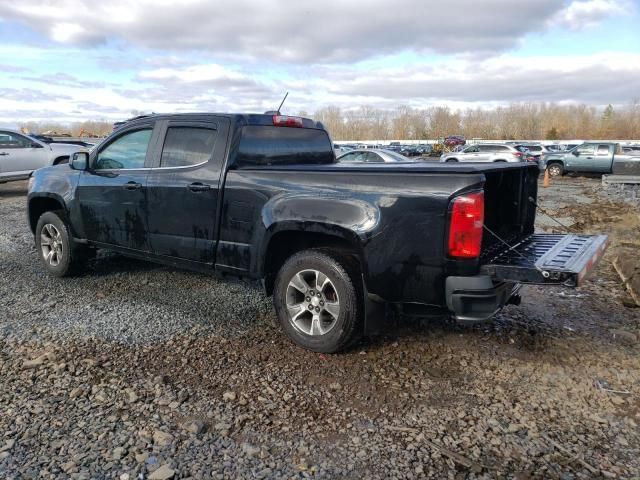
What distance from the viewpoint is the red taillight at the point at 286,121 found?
482 cm

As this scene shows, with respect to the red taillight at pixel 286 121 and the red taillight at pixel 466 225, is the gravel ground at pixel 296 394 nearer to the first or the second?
the red taillight at pixel 466 225

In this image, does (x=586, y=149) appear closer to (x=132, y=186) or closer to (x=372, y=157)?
(x=372, y=157)

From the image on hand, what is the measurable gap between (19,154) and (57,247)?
9293mm

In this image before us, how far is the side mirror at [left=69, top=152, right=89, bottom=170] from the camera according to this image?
5.48 metres

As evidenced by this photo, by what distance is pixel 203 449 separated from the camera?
2.76 meters

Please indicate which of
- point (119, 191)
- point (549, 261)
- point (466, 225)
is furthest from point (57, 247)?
point (549, 261)

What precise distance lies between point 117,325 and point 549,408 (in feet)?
11.0

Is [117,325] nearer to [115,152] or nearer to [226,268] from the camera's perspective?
[226,268]

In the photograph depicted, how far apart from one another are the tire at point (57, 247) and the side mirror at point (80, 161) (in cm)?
64

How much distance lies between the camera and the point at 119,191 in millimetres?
5086

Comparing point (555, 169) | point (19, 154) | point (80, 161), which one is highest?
point (80, 161)

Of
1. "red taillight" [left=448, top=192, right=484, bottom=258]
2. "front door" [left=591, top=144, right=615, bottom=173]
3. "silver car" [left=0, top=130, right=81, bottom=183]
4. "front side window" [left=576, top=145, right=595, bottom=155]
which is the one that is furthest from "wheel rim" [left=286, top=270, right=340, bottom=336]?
"front side window" [left=576, top=145, right=595, bottom=155]

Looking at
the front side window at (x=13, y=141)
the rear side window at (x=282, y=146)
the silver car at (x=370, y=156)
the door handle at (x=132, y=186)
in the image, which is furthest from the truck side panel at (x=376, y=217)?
the silver car at (x=370, y=156)

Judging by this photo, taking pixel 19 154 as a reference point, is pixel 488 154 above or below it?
below
